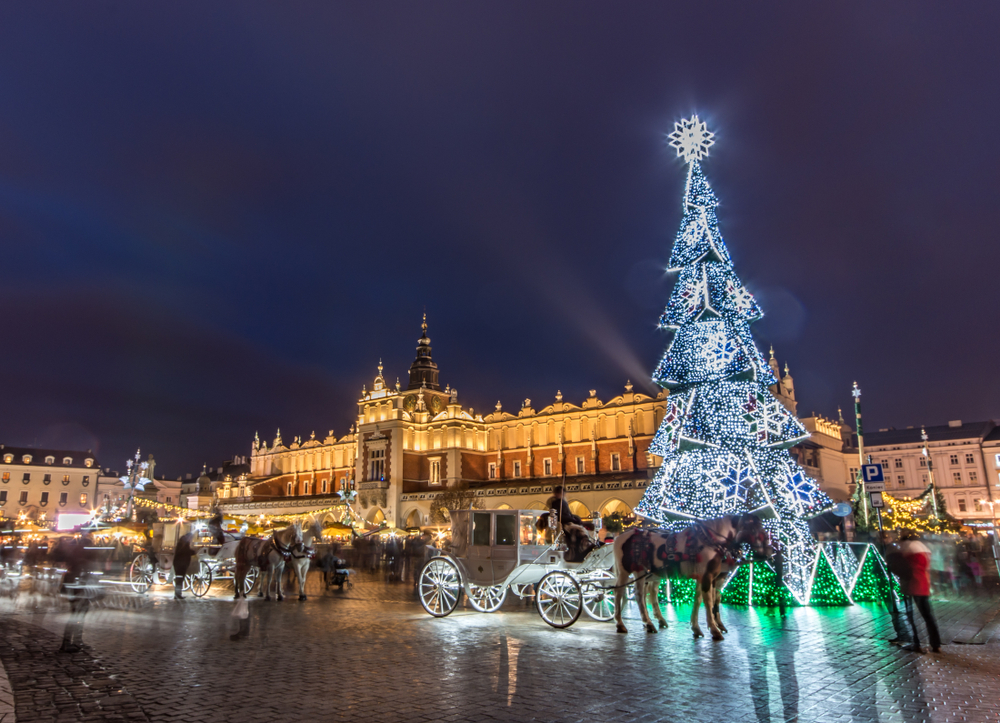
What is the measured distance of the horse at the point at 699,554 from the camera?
1009 cm

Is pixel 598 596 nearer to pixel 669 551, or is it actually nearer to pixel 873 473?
pixel 669 551

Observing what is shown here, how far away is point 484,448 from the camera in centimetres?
6594

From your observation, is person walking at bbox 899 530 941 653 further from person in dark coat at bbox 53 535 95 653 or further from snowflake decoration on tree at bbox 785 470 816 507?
person in dark coat at bbox 53 535 95 653

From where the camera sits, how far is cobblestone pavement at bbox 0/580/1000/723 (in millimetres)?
6086

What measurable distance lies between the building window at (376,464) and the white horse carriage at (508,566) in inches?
1999

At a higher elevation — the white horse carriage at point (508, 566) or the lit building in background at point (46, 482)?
the lit building in background at point (46, 482)

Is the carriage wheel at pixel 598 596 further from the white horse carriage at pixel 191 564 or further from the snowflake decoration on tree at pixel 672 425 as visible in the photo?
the white horse carriage at pixel 191 564

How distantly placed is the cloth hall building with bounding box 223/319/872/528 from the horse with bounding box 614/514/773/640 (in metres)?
39.7

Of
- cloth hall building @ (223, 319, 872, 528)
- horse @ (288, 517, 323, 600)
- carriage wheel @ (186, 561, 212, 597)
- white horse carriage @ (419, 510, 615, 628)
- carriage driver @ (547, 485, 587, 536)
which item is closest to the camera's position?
white horse carriage @ (419, 510, 615, 628)

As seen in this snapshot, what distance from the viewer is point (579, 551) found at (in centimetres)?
Result: 1198

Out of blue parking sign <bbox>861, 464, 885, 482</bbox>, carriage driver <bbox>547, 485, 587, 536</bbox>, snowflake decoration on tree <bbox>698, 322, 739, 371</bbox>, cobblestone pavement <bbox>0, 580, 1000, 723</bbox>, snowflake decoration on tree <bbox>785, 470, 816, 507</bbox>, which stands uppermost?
snowflake decoration on tree <bbox>698, 322, 739, 371</bbox>

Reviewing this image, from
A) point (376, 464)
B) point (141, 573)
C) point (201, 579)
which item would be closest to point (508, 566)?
point (201, 579)

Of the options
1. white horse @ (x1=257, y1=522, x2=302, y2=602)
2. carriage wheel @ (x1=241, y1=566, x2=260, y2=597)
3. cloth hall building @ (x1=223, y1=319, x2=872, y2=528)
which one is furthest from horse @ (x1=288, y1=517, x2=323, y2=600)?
cloth hall building @ (x1=223, y1=319, x2=872, y2=528)

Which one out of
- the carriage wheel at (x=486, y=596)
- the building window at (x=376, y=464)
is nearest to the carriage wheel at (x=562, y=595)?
the carriage wheel at (x=486, y=596)
